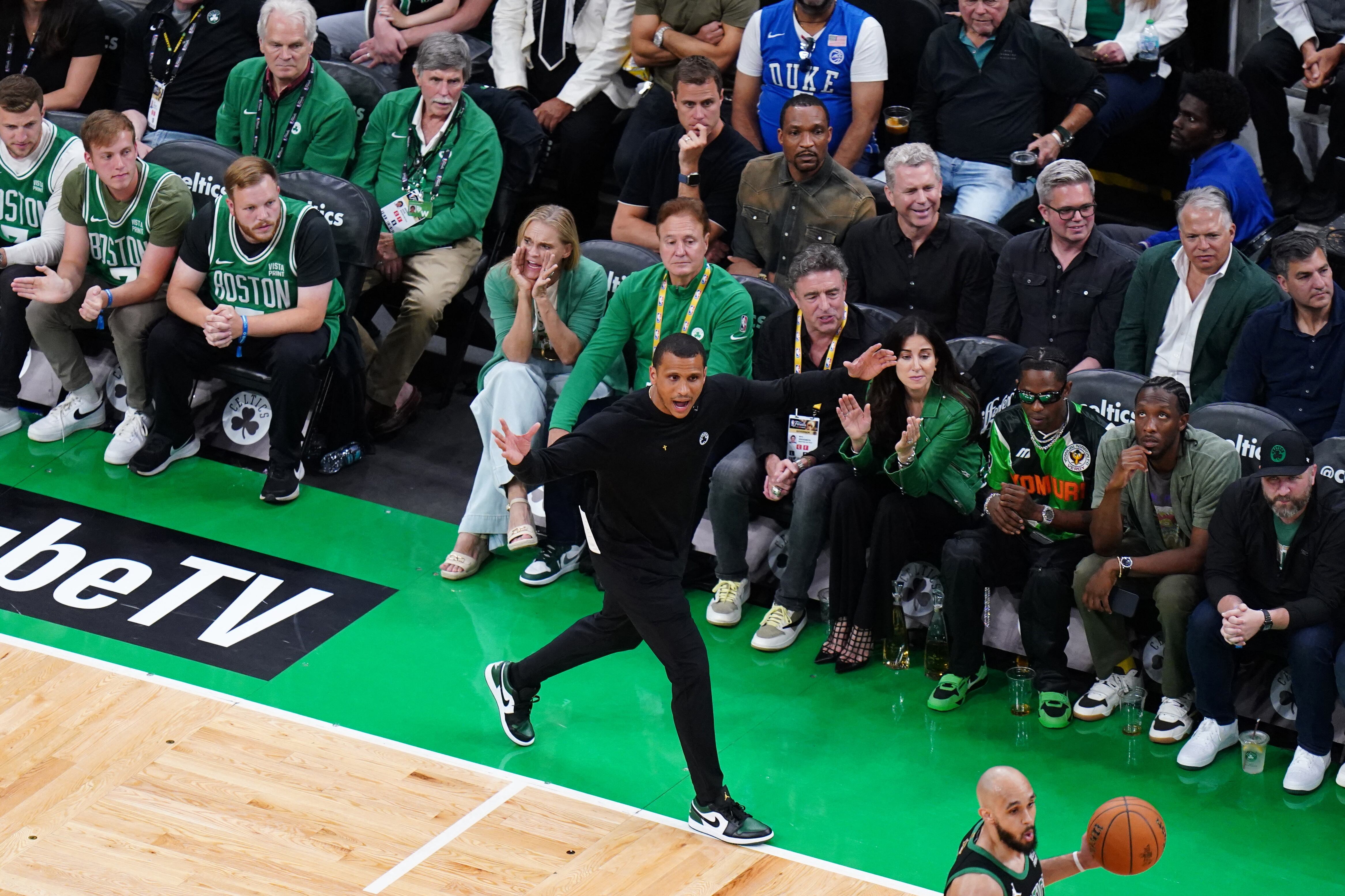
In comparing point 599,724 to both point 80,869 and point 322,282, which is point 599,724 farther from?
point 322,282

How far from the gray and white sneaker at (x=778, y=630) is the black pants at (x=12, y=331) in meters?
3.79

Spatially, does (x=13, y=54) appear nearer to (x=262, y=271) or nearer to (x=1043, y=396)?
(x=262, y=271)

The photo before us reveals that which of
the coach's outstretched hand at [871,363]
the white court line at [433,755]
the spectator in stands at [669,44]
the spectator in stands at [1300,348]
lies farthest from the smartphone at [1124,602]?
the spectator in stands at [669,44]

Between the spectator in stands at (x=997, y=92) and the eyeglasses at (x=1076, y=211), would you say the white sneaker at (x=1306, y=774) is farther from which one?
the spectator in stands at (x=997, y=92)

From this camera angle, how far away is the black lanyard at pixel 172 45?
29.5 ft

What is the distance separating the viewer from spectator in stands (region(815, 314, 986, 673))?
6.27 meters

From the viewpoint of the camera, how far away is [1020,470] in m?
6.25

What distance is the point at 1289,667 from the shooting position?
588cm

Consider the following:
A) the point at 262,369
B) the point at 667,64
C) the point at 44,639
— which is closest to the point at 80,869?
the point at 44,639

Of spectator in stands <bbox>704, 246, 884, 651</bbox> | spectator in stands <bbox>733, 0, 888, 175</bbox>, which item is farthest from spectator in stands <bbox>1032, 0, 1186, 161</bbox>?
spectator in stands <bbox>704, 246, 884, 651</bbox>

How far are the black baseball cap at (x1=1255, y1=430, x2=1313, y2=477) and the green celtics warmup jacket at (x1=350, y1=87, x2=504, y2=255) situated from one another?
395 cm

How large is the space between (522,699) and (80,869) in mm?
1553

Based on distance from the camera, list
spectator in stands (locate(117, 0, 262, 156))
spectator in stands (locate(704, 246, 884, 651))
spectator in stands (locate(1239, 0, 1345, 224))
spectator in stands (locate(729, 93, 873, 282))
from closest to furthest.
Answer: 1. spectator in stands (locate(704, 246, 884, 651))
2. spectator in stands (locate(729, 93, 873, 282))
3. spectator in stands (locate(1239, 0, 1345, 224))
4. spectator in stands (locate(117, 0, 262, 156))

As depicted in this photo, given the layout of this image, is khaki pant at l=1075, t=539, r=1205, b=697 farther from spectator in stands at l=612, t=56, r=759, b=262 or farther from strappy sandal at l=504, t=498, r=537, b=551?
spectator in stands at l=612, t=56, r=759, b=262
